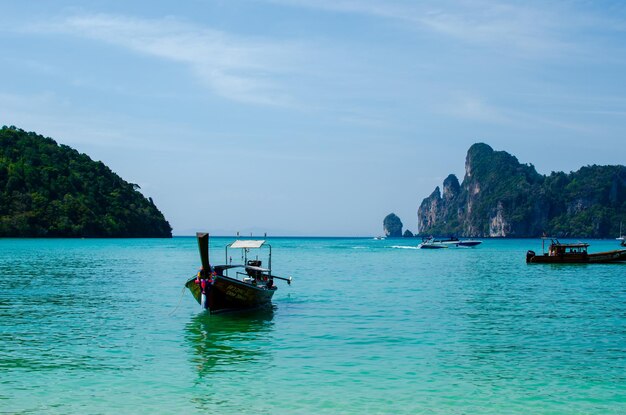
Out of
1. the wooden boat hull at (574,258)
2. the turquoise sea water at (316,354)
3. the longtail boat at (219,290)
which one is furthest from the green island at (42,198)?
the longtail boat at (219,290)

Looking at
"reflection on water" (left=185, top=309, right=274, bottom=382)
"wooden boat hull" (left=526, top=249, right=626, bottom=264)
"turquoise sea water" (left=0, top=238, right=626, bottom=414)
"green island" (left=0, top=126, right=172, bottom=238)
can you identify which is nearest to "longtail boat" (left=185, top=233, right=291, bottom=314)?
"reflection on water" (left=185, top=309, right=274, bottom=382)

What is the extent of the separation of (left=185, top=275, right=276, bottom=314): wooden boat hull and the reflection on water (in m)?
0.45

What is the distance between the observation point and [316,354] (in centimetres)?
2264

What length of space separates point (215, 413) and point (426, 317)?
61.6 feet

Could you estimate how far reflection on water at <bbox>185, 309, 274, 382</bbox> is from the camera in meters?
21.0

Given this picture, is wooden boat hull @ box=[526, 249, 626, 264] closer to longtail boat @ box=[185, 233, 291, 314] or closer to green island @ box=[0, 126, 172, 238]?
longtail boat @ box=[185, 233, 291, 314]

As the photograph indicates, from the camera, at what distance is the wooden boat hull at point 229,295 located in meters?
30.9

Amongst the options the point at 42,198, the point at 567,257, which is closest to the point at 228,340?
the point at 567,257

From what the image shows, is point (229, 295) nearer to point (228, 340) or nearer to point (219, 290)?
point (219, 290)

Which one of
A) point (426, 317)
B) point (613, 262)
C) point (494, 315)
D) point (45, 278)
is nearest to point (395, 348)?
point (426, 317)

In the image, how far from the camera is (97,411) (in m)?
15.8

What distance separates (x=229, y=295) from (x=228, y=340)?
6.06 metres

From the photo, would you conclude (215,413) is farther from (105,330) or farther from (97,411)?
(105,330)

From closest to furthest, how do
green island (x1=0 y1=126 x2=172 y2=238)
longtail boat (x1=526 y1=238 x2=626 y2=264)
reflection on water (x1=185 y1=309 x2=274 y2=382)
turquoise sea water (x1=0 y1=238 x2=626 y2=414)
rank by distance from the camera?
1. turquoise sea water (x1=0 y1=238 x2=626 y2=414)
2. reflection on water (x1=185 y1=309 x2=274 y2=382)
3. longtail boat (x1=526 y1=238 x2=626 y2=264)
4. green island (x1=0 y1=126 x2=172 y2=238)
